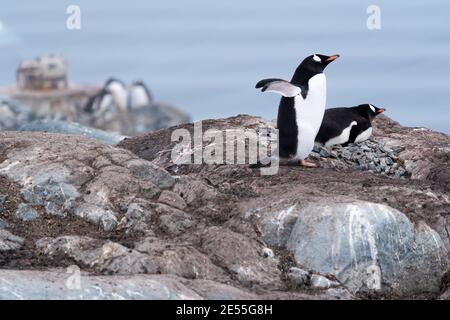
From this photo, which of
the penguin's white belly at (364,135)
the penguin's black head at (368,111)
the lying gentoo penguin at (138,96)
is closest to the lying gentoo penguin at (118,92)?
the lying gentoo penguin at (138,96)

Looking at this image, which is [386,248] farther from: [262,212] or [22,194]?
[22,194]

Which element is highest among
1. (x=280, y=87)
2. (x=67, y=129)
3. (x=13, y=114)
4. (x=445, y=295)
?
(x=280, y=87)

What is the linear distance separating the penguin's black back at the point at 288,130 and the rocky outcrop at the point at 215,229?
28cm

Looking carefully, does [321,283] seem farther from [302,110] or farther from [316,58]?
[316,58]

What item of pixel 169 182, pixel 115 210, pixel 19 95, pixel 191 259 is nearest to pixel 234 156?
pixel 169 182

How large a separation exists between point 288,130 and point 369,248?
1974mm

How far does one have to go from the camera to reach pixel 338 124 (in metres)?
10.2

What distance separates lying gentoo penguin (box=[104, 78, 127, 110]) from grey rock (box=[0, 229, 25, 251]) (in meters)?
24.0

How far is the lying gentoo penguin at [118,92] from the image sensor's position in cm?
3225

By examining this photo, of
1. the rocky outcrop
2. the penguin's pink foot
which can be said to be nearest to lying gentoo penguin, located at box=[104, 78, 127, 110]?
the penguin's pink foot

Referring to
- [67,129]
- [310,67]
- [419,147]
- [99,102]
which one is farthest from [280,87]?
[99,102]
